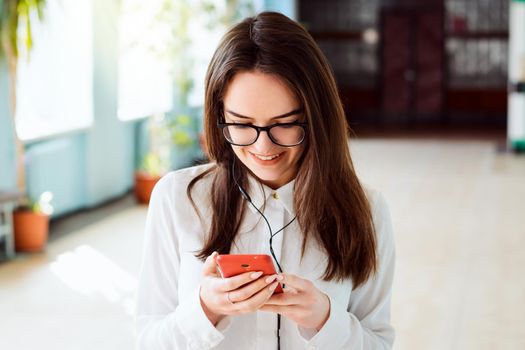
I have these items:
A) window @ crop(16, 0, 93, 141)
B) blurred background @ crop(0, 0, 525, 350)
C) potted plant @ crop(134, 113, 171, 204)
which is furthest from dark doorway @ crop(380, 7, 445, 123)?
window @ crop(16, 0, 93, 141)

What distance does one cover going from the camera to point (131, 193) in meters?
10.8

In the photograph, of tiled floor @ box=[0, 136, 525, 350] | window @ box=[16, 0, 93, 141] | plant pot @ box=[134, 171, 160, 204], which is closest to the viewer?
tiled floor @ box=[0, 136, 525, 350]

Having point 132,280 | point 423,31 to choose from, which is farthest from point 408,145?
point 132,280

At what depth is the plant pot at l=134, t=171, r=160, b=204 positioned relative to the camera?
10104 mm

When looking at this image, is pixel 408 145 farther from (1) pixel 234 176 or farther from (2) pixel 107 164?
(1) pixel 234 176

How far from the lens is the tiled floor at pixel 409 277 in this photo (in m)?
5.54

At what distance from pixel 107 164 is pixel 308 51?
8630 millimetres

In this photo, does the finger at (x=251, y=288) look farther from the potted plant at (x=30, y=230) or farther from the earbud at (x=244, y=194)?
the potted plant at (x=30, y=230)

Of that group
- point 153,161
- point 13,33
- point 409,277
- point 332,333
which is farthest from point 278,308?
point 153,161

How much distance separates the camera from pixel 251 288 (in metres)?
1.69

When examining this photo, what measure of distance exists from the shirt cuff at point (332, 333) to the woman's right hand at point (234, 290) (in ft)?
0.61

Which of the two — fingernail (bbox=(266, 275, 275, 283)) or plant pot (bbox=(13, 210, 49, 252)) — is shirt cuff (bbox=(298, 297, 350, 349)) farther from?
plant pot (bbox=(13, 210, 49, 252))

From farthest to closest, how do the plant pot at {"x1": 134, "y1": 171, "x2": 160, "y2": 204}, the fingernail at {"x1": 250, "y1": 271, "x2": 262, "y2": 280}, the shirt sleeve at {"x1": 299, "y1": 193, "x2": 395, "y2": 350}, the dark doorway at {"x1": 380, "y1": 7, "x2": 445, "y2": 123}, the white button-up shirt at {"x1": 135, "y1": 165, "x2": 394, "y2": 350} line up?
the dark doorway at {"x1": 380, "y1": 7, "x2": 445, "y2": 123}
the plant pot at {"x1": 134, "y1": 171, "x2": 160, "y2": 204}
the shirt sleeve at {"x1": 299, "y1": 193, "x2": 395, "y2": 350}
the white button-up shirt at {"x1": 135, "y1": 165, "x2": 394, "y2": 350}
the fingernail at {"x1": 250, "y1": 271, "x2": 262, "y2": 280}

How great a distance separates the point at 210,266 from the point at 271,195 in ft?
0.94
